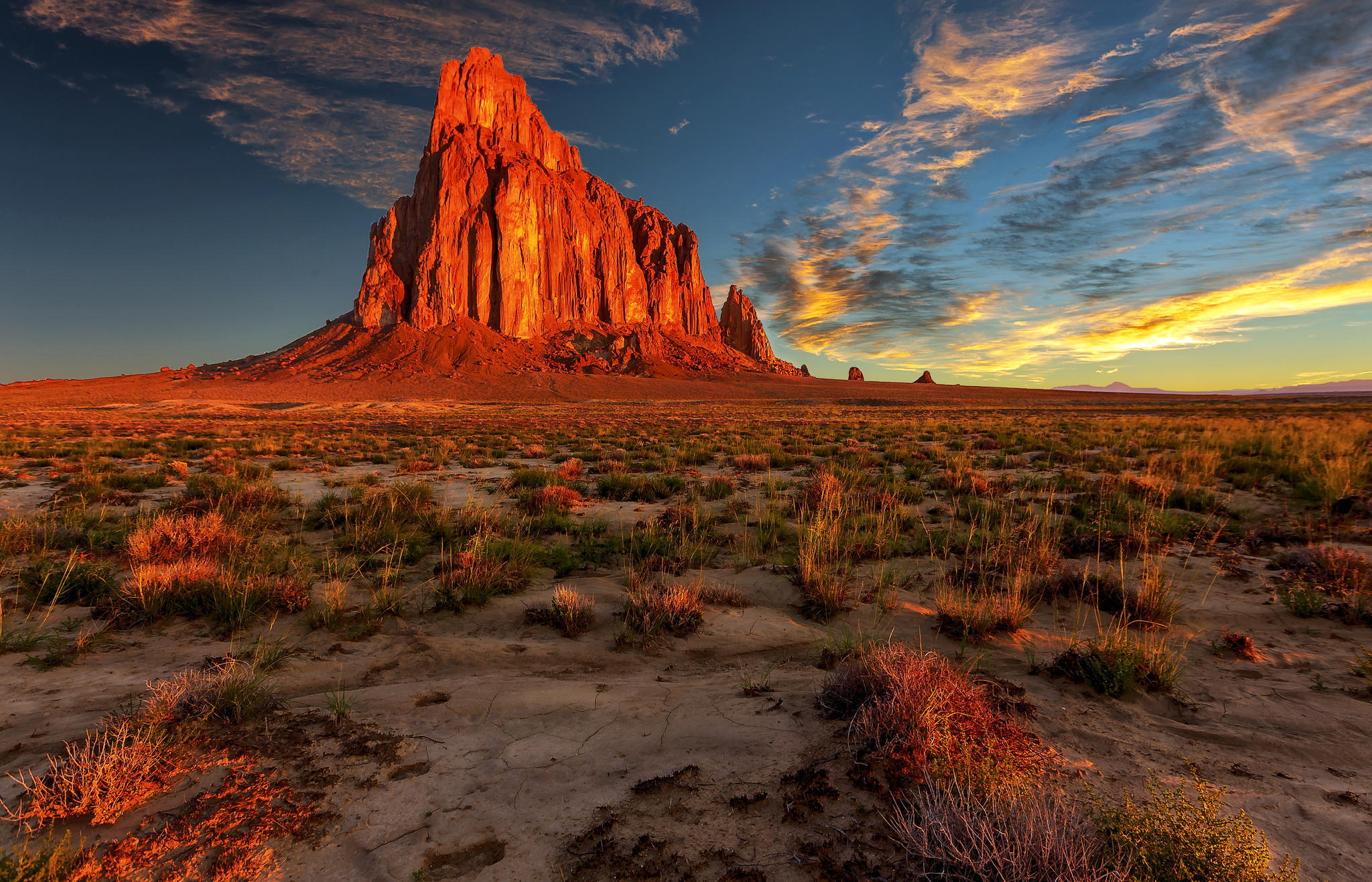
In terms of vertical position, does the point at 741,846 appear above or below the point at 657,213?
below

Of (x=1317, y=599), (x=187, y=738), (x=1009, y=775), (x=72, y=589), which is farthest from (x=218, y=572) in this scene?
(x=1317, y=599)

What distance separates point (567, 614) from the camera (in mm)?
4633

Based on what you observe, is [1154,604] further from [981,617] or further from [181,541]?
[181,541]

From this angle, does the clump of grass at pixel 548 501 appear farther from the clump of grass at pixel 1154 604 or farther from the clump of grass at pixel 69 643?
the clump of grass at pixel 1154 604

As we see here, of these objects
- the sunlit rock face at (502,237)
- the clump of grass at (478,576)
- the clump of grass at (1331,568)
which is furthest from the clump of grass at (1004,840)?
the sunlit rock face at (502,237)

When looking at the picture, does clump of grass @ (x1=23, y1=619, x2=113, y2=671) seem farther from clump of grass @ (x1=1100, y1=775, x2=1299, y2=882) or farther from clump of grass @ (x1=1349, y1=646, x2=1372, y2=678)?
clump of grass @ (x1=1349, y1=646, x2=1372, y2=678)

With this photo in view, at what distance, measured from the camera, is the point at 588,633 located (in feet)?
15.1

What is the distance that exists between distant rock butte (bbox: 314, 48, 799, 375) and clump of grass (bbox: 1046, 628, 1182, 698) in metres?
109

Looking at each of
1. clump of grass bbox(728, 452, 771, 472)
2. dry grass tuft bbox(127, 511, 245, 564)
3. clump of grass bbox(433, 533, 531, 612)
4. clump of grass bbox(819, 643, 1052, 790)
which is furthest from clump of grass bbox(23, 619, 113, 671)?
clump of grass bbox(728, 452, 771, 472)

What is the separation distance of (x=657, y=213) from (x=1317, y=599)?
17735 cm

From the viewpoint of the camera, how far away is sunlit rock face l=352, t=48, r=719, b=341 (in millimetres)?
111438

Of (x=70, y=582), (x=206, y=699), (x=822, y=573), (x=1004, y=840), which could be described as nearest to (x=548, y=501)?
(x=822, y=573)

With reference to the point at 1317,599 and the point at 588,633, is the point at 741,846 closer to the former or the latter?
the point at 588,633

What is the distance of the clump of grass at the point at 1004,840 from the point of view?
1.76 metres
